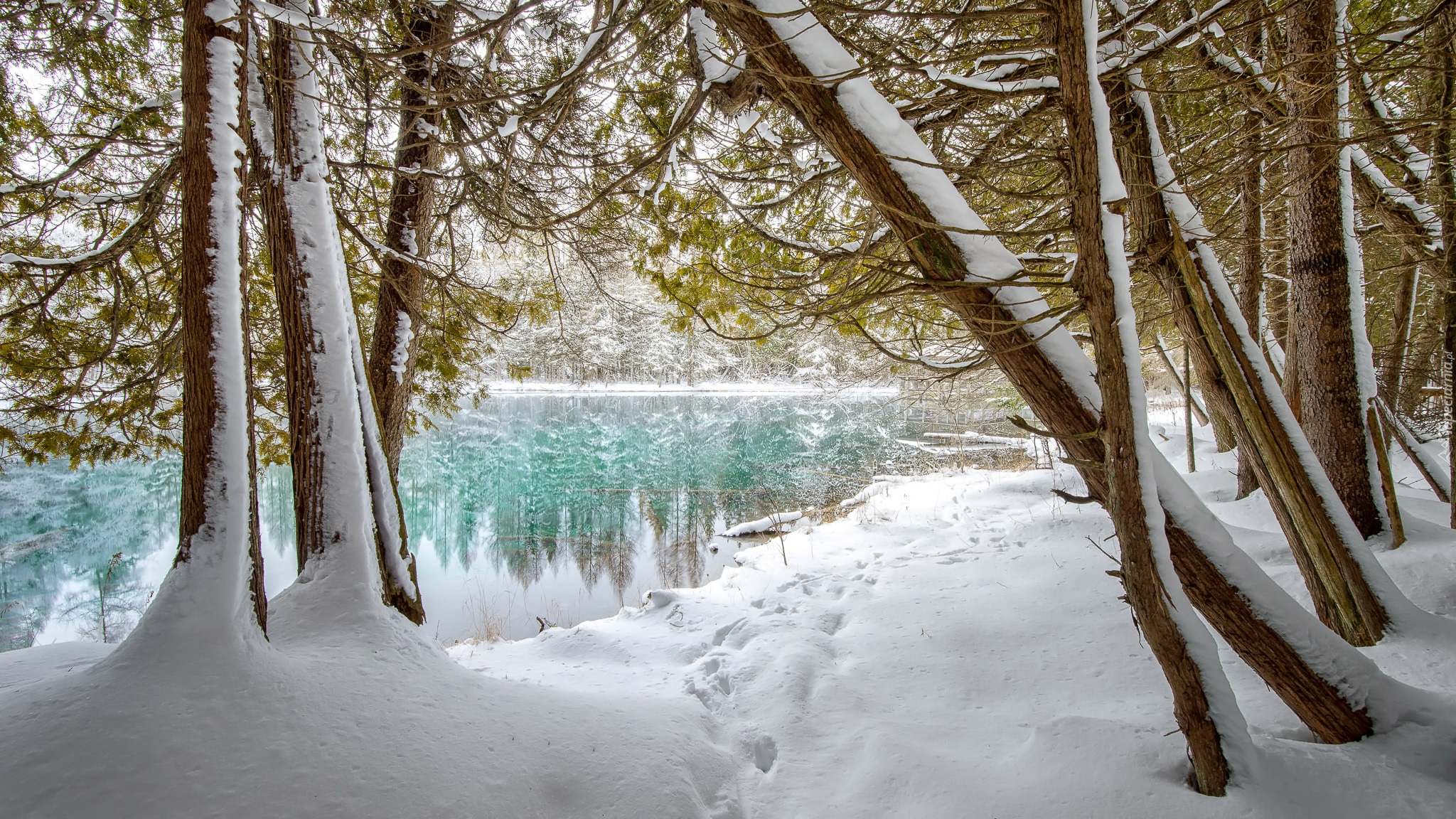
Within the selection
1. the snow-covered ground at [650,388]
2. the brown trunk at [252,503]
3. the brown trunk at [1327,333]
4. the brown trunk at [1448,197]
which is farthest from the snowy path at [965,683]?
the snow-covered ground at [650,388]

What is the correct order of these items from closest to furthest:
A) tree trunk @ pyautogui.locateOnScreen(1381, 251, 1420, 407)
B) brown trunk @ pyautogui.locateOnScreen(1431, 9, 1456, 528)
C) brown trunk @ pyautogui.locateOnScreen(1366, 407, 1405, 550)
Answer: brown trunk @ pyautogui.locateOnScreen(1431, 9, 1456, 528), brown trunk @ pyautogui.locateOnScreen(1366, 407, 1405, 550), tree trunk @ pyautogui.locateOnScreen(1381, 251, 1420, 407)

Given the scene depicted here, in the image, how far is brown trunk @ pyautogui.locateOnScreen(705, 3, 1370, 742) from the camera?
1935mm

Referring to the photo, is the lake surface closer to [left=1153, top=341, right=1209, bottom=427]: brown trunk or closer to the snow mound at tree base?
the snow mound at tree base

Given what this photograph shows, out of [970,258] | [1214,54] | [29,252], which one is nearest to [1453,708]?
[970,258]

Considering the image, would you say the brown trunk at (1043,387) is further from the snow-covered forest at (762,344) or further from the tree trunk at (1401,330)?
the tree trunk at (1401,330)

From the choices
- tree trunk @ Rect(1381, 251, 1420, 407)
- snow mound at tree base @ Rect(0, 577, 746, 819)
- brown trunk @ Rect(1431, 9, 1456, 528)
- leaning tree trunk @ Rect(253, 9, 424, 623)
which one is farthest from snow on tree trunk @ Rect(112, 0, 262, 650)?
tree trunk @ Rect(1381, 251, 1420, 407)

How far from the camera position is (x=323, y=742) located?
5.58 ft

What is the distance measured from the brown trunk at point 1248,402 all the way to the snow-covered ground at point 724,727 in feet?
0.90

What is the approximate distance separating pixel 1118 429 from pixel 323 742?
104 inches

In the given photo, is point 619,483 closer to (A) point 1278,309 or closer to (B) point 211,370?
(B) point 211,370

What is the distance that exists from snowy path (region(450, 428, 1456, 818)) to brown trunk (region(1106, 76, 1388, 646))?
0.83 ft

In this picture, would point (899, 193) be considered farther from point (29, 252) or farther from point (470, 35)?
point (29, 252)

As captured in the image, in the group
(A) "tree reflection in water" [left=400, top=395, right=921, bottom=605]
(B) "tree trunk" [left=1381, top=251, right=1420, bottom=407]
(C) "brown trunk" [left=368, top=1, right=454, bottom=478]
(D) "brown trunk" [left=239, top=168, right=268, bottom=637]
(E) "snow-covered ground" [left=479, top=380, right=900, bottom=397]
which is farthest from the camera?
(E) "snow-covered ground" [left=479, top=380, right=900, bottom=397]

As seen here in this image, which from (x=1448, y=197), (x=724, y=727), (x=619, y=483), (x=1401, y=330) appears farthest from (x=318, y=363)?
(x=619, y=483)
